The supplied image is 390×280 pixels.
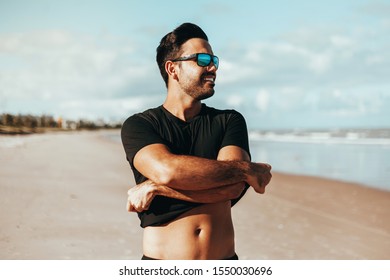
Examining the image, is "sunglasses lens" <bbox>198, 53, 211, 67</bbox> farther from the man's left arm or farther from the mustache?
the man's left arm

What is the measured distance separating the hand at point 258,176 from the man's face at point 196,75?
16.5 inches

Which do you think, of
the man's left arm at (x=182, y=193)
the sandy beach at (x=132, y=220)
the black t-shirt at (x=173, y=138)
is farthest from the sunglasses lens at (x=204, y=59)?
the sandy beach at (x=132, y=220)

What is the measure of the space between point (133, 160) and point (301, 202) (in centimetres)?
873

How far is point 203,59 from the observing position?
212 centimetres

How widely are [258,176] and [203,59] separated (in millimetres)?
625

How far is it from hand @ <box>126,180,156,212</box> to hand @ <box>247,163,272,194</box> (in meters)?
0.47

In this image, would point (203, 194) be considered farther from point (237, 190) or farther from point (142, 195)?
point (142, 195)

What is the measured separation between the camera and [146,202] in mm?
2043

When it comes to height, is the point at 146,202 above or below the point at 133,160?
below

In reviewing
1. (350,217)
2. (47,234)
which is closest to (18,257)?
(47,234)

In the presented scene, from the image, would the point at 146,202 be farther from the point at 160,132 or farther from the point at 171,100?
the point at 171,100

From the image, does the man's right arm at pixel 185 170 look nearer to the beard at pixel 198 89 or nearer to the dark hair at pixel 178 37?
the beard at pixel 198 89

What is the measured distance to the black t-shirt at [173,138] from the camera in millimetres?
2117
